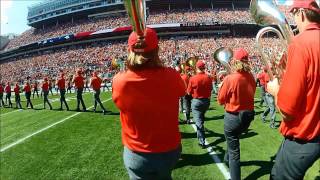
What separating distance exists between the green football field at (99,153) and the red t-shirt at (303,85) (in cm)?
362

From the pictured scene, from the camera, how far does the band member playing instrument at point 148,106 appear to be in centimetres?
309

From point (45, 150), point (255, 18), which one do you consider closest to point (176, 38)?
point (45, 150)

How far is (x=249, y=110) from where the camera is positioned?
5770 mm

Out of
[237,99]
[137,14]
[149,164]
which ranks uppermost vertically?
[137,14]

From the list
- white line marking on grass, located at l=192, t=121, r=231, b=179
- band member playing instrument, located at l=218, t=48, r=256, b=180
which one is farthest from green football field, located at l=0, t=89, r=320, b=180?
band member playing instrument, located at l=218, t=48, r=256, b=180

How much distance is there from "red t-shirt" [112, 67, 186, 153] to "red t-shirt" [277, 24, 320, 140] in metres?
0.88

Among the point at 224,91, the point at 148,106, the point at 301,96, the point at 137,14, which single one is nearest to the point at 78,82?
the point at 224,91

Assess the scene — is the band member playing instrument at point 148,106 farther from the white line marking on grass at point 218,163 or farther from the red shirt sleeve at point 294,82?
the white line marking on grass at point 218,163

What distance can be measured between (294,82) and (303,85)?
0.07 m

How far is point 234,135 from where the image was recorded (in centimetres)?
562

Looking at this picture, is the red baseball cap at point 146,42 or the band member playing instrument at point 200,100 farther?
the band member playing instrument at point 200,100

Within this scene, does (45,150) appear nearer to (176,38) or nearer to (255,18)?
(255,18)

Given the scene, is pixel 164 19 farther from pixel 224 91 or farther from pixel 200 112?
pixel 224 91

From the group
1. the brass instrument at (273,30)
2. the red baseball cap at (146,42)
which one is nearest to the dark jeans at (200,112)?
the brass instrument at (273,30)
